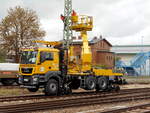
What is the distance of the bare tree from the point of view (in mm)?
51912

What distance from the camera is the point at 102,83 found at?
77.7 ft

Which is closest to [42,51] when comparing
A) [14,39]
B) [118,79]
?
[118,79]

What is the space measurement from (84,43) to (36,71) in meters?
7.21

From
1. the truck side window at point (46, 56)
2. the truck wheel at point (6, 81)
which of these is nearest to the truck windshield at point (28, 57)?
the truck side window at point (46, 56)

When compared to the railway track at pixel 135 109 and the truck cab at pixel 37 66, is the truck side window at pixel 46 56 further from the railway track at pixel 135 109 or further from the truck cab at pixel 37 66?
the railway track at pixel 135 109

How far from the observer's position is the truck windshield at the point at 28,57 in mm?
19803

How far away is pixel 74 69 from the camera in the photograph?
22.6m

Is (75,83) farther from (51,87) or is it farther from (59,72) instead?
(51,87)

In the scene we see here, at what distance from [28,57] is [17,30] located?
110ft

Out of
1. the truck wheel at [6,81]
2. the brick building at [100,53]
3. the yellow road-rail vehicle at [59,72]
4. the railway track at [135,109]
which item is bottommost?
the railway track at [135,109]

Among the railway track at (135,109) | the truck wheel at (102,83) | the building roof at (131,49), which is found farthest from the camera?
the building roof at (131,49)

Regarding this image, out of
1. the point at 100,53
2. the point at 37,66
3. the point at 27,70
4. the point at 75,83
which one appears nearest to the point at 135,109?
the point at 37,66

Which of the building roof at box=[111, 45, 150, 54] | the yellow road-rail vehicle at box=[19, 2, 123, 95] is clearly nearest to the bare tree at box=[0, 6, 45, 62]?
the yellow road-rail vehicle at box=[19, 2, 123, 95]

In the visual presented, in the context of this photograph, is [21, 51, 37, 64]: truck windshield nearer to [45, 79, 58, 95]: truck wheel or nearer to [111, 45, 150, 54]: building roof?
[45, 79, 58, 95]: truck wheel
